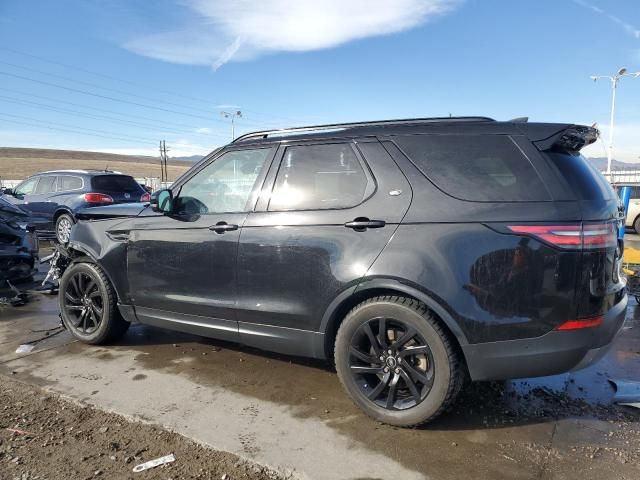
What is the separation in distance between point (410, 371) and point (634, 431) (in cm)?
143

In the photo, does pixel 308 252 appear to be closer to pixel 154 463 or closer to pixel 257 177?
pixel 257 177

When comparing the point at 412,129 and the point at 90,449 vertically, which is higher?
the point at 412,129

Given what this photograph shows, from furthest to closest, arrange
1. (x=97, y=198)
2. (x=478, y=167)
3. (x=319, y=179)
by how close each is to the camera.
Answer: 1. (x=97, y=198)
2. (x=319, y=179)
3. (x=478, y=167)

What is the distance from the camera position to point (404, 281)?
282 centimetres

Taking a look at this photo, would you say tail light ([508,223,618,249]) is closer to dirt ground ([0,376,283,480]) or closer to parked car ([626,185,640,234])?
dirt ground ([0,376,283,480])

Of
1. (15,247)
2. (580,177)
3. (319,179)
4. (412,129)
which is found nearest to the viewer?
(580,177)

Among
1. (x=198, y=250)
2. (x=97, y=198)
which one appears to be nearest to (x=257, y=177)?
(x=198, y=250)

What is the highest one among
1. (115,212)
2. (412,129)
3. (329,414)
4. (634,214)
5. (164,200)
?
(412,129)

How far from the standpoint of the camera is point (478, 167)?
2807 millimetres

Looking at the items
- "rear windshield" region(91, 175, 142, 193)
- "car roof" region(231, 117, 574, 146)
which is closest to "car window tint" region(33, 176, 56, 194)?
"rear windshield" region(91, 175, 142, 193)

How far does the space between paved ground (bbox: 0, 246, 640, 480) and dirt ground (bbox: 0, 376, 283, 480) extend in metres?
0.12

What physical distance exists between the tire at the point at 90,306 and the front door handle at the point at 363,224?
2.55 metres

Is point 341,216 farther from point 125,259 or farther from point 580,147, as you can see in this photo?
point 125,259

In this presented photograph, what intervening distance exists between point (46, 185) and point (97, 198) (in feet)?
6.44
